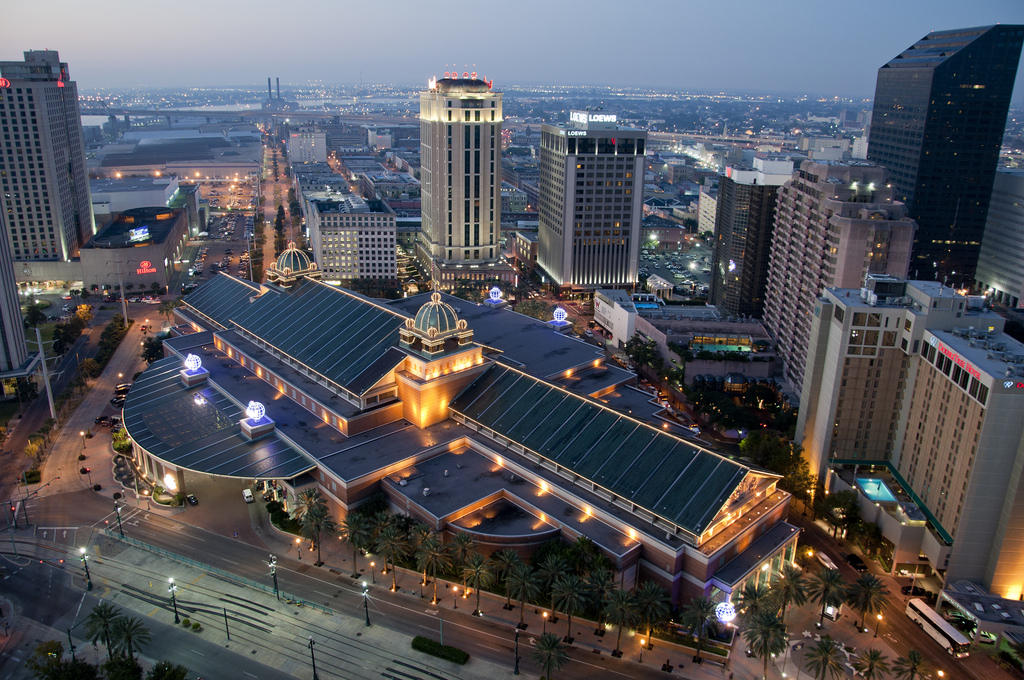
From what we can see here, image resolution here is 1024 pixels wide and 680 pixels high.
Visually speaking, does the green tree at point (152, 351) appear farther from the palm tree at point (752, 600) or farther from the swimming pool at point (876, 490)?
the swimming pool at point (876, 490)

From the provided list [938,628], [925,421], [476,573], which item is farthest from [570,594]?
[925,421]

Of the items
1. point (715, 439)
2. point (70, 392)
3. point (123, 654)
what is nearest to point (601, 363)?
point (715, 439)

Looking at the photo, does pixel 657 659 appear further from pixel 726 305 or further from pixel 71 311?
pixel 71 311

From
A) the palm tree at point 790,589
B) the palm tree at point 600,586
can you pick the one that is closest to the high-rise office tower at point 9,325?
the palm tree at point 600,586

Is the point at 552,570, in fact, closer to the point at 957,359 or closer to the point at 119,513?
the point at 957,359

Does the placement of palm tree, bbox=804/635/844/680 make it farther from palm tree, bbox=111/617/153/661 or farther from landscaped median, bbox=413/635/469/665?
palm tree, bbox=111/617/153/661
